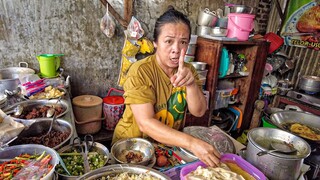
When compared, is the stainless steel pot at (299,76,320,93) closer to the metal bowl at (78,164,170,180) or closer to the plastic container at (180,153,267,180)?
the plastic container at (180,153,267,180)

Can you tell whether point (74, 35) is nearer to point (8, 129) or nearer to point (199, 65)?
point (199, 65)

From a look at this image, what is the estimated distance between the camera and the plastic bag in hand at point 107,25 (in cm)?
316

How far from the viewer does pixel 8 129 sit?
1312 mm

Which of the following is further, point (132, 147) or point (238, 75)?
point (238, 75)

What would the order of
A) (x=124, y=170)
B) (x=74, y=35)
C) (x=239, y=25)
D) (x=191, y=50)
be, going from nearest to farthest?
1. (x=124, y=170)
2. (x=74, y=35)
3. (x=239, y=25)
4. (x=191, y=50)

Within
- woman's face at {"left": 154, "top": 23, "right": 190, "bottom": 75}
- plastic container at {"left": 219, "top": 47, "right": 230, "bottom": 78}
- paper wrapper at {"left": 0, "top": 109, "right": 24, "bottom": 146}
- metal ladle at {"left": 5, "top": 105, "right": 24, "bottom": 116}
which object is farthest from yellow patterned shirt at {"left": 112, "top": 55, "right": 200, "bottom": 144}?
plastic container at {"left": 219, "top": 47, "right": 230, "bottom": 78}

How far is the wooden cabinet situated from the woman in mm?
1727

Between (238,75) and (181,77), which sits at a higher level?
(181,77)

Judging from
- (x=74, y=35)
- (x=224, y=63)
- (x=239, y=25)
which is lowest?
(x=224, y=63)

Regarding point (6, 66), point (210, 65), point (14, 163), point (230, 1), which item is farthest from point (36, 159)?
point (230, 1)

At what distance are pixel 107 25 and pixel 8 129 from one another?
226 cm

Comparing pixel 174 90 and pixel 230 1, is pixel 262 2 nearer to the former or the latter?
pixel 230 1

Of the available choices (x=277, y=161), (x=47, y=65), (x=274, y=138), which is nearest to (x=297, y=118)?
(x=274, y=138)

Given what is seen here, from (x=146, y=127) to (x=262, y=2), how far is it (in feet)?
15.5
